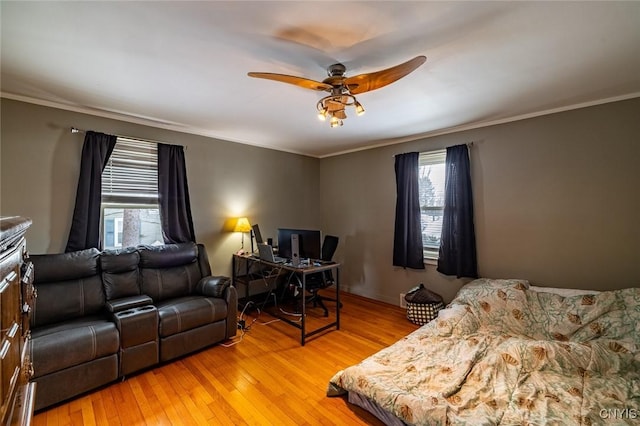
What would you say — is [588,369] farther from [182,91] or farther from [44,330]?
[44,330]

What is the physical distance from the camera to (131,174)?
3.29 meters

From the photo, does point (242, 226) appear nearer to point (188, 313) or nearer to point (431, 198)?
point (188, 313)

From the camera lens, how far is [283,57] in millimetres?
1953

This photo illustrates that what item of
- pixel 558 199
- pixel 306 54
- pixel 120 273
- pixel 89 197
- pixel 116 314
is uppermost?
pixel 306 54

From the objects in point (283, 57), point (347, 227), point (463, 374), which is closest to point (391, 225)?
point (347, 227)

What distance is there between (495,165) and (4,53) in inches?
181

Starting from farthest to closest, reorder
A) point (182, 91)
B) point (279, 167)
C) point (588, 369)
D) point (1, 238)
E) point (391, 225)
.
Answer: point (279, 167) < point (391, 225) < point (182, 91) < point (588, 369) < point (1, 238)

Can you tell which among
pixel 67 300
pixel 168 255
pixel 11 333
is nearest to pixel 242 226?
pixel 168 255

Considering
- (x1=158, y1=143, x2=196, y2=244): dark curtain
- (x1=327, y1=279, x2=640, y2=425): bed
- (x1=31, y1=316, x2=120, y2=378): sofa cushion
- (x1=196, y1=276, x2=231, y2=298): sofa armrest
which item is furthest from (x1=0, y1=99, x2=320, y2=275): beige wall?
(x1=327, y1=279, x2=640, y2=425): bed

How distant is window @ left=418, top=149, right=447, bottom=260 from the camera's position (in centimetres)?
Answer: 385

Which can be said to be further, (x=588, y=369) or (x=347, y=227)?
(x=347, y=227)

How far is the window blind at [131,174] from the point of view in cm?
315

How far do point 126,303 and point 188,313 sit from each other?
0.55 metres

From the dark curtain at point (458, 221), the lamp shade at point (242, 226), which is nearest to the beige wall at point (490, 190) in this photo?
the dark curtain at point (458, 221)
